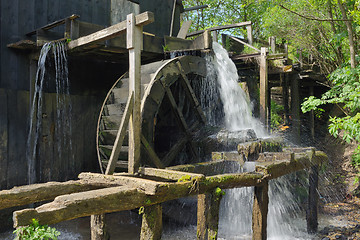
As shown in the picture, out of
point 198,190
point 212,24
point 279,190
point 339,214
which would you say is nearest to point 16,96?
point 198,190

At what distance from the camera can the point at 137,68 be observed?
4.59 m

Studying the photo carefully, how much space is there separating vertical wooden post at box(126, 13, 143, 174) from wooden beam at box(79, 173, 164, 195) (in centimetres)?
61

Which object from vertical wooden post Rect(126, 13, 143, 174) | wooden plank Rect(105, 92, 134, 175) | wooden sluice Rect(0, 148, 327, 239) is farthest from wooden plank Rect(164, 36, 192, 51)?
wooden sluice Rect(0, 148, 327, 239)

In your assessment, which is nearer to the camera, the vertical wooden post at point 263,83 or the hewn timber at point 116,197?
the hewn timber at point 116,197

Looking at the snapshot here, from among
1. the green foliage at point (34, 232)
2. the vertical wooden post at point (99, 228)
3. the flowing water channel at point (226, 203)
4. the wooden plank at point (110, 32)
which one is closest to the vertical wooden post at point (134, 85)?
the wooden plank at point (110, 32)

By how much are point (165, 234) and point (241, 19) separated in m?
16.7

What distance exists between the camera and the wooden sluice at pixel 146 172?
121 inches

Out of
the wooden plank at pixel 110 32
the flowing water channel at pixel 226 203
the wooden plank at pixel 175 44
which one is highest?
the wooden plank at pixel 175 44

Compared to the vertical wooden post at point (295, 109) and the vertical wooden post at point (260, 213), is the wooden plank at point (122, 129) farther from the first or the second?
the vertical wooden post at point (295, 109)

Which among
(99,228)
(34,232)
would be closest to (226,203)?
(99,228)

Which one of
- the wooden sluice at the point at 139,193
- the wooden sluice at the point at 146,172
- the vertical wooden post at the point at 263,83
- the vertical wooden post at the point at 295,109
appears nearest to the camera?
the wooden sluice at the point at 139,193

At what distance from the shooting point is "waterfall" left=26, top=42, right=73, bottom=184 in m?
6.11

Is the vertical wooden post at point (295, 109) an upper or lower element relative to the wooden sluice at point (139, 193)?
upper

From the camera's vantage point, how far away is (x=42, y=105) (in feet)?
21.6
